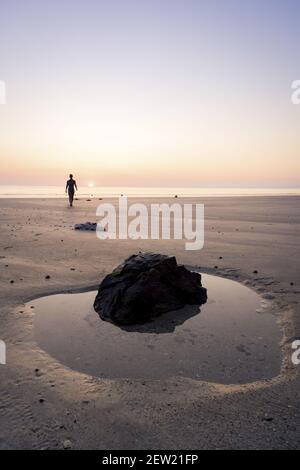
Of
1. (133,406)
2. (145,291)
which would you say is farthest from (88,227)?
(133,406)

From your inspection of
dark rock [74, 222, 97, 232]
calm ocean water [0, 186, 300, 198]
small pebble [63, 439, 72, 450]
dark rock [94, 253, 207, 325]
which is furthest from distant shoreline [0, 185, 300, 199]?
small pebble [63, 439, 72, 450]

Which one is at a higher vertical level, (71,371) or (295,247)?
(295,247)

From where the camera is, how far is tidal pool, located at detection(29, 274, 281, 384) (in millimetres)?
3934

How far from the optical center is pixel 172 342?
15.0 ft

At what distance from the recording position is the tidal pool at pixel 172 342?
3934mm

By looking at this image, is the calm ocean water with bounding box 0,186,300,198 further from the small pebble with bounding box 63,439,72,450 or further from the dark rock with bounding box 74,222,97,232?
the small pebble with bounding box 63,439,72,450

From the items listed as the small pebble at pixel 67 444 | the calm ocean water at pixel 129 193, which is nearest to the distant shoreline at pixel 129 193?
the calm ocean water at pixel 129 193

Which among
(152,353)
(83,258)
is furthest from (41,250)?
(152,353)

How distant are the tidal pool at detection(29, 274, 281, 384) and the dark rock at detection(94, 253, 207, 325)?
15cm

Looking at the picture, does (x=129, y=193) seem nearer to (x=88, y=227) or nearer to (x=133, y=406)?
(x=88, y=227)

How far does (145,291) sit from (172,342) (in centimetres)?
100
